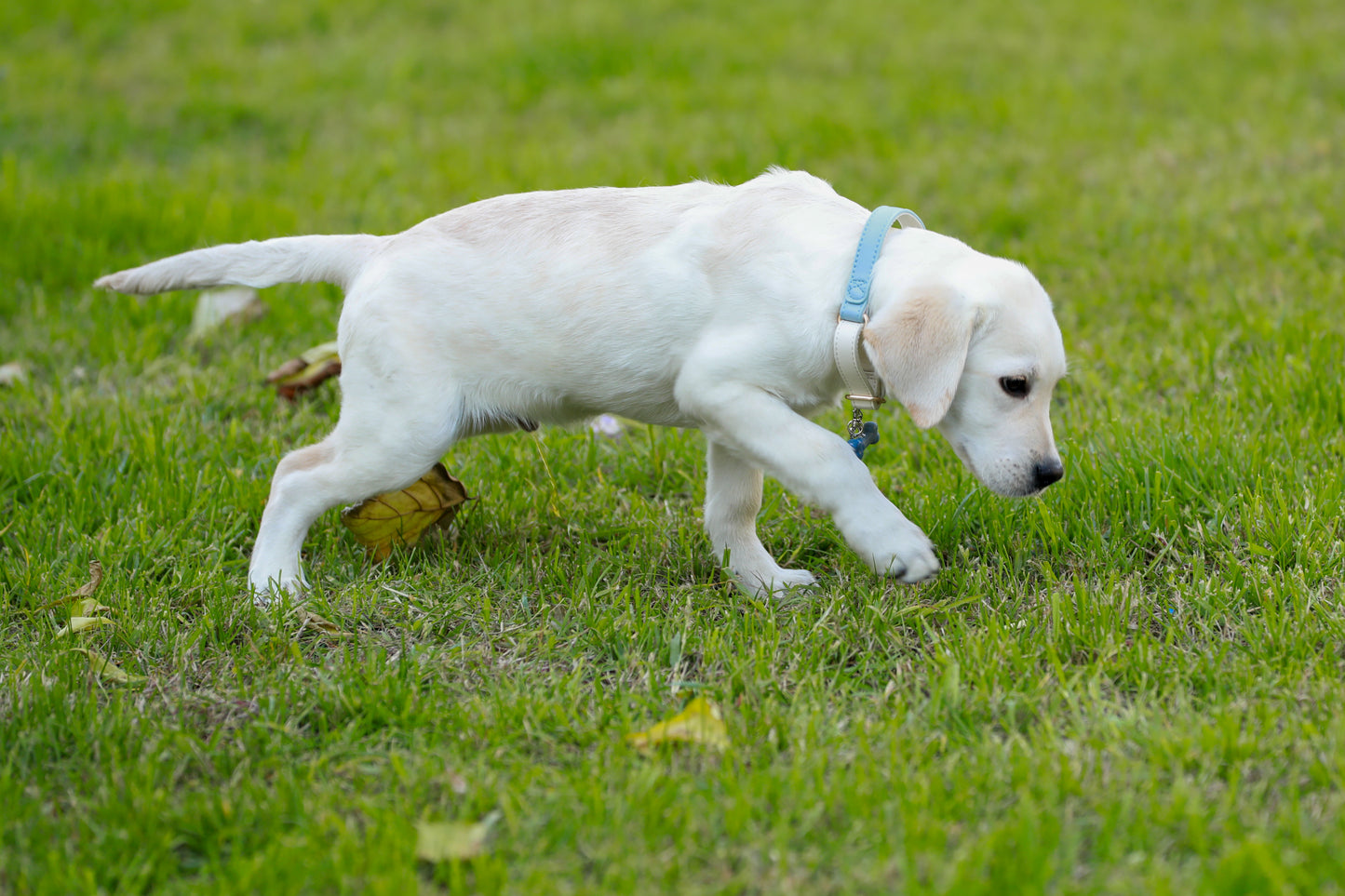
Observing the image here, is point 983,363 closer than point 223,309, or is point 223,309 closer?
point 983,363

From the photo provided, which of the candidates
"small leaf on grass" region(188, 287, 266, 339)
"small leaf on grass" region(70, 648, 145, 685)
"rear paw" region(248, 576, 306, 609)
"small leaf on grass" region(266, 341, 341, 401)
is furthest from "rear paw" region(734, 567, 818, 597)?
"small leaf on grass" region(188, 287, 266, 339)

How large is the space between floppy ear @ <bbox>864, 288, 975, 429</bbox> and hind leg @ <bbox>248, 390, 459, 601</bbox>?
1.05 metres

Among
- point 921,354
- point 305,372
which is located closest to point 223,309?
point 305,372

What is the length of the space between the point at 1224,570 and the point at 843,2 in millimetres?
6865

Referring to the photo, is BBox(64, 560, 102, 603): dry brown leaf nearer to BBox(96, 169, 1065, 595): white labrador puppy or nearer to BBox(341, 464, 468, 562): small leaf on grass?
BBox(96, 169, 1065, 595): white labrador puppy

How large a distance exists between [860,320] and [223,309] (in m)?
2.97

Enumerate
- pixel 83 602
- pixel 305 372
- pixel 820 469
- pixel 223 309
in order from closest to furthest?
pixel 820 469
pixel 83 602
pixel 305 372
pixel 223 309

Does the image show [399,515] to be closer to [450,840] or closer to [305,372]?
[305,372]

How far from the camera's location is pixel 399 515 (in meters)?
3.16

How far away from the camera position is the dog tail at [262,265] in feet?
10.2

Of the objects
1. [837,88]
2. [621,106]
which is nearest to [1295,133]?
[837,88]

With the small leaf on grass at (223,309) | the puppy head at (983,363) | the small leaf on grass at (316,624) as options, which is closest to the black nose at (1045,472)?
the puppy head at (983,363)

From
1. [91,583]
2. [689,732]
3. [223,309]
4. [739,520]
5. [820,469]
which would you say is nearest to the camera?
[689,732]

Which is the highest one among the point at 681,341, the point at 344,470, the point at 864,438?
the point at 681,341
